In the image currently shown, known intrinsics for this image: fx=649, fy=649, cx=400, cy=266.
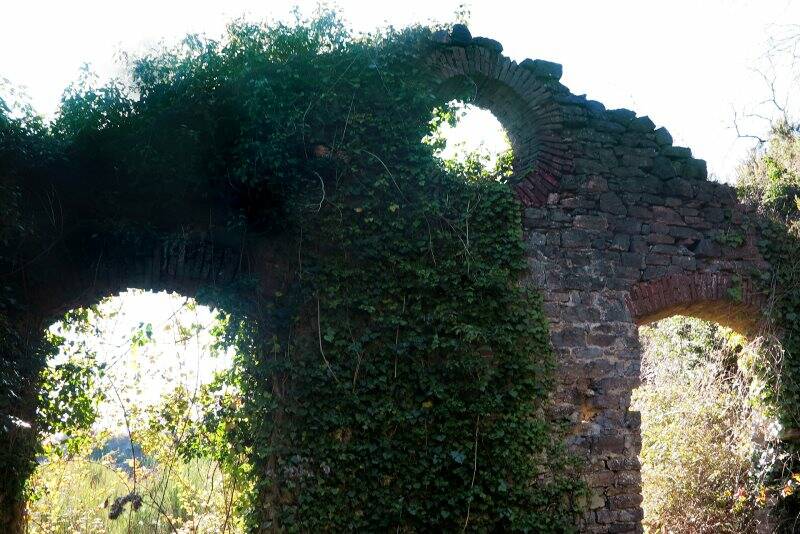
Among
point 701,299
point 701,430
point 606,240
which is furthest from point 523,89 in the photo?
point 701,430

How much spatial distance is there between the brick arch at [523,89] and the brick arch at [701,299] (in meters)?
1.22

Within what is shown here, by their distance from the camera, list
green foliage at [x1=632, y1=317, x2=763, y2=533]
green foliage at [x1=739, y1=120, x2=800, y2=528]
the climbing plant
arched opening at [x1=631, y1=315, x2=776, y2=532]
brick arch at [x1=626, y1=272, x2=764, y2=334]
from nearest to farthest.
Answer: the climbing plant → brick arch at [x1=626, y1=272, x2=764, y2=334] → green foliage at [x1=739, y1=120, x2=800, y2=528] → arched opening at [x1=631, y1=315, x2=776, y2=532] → green foliage at [x1=632, y1=317, x2=763, y2=533]

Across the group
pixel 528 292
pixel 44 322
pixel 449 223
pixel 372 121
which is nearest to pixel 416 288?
pixel 449 223

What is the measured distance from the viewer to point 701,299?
5742 mm

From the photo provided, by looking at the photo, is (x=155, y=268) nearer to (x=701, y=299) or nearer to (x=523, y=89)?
(x=523, y=89)

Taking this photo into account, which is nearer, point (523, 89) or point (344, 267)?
point (344, 267)

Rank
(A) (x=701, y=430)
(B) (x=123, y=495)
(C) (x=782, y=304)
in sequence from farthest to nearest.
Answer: (A) (x=701, y=430) → (C) (x=782, y=304) → (B) (x=123, y=495)

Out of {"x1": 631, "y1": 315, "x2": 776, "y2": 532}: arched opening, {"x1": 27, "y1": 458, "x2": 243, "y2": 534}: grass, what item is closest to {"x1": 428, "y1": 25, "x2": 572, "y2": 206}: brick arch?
{"x1": 631, "y1": 315, "x2": 776, "y2": 532}: arched opening

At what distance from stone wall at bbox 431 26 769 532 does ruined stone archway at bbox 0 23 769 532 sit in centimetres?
1

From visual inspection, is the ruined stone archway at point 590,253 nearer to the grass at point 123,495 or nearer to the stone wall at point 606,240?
the stone wall at point 606,240

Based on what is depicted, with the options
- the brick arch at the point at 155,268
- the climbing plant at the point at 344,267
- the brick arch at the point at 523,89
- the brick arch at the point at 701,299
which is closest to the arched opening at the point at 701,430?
the brick arch at the point at 701,299

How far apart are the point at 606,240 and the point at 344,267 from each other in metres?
2.27

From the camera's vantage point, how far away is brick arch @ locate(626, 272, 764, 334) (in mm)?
5535

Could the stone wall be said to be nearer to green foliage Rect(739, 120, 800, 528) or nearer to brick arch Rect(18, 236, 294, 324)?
green foliage Rect(739, 120, 800, 528)
